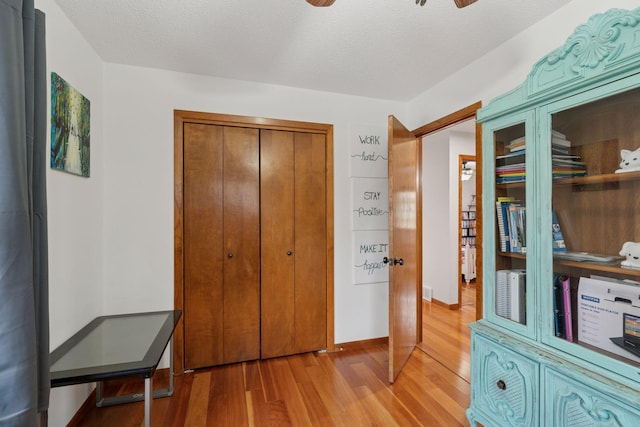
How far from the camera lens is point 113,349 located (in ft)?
5.09

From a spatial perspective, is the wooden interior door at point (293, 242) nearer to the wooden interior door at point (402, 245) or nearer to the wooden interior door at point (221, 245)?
the wooden interior door at point (221, 245)

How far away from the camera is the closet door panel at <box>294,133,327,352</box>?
2.66 m

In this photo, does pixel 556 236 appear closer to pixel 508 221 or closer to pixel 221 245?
pixel 508 221

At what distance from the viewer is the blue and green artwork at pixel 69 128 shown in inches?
62.2

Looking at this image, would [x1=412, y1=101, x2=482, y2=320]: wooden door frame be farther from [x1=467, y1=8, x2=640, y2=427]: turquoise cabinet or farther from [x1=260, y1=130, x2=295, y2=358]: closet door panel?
[x1=260, y1=130, x2=295, y2=358]: closet door panel

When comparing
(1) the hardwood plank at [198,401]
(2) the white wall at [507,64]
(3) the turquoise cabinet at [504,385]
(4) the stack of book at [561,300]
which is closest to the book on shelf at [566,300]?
(4) the stack of book at [561,300]

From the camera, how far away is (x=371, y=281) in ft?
9.34

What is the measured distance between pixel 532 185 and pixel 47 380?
2158 millimetres

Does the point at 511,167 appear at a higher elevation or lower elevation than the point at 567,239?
higher

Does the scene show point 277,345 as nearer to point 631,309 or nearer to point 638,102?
point 631,309

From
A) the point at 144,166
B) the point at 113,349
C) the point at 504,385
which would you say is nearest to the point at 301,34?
the point at 144,166

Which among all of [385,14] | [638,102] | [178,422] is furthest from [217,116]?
[638,102]

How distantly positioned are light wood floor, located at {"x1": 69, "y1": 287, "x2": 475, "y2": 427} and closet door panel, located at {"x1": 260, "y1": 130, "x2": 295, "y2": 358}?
0.76ft

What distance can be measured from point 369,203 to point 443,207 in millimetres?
1741
